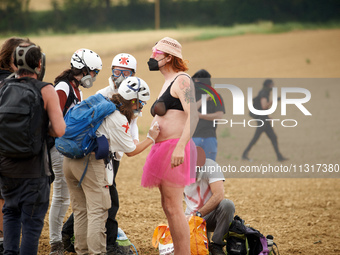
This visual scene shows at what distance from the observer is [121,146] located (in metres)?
4.36

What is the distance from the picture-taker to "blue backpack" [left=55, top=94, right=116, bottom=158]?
423cm

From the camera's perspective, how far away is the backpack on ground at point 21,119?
3.54 m

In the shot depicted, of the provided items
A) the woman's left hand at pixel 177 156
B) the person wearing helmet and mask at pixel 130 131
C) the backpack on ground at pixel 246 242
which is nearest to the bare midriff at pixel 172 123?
the woman's left hand at pixel 177 156

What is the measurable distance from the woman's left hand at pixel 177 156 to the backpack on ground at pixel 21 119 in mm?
1196

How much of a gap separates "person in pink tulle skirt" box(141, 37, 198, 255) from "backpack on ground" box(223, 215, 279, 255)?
71 centimetres

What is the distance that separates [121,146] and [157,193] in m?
4.58

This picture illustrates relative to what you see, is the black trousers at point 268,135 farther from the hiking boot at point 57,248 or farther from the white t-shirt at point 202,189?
the hiking boot at point 57,248

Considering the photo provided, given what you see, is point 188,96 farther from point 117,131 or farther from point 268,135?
point 268,135

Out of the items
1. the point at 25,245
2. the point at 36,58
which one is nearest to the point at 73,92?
the point at 36,58

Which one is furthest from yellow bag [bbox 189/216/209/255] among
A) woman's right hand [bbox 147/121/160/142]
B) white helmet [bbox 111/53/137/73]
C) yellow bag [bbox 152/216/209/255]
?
white helmet [bbox 111/53/137/73]

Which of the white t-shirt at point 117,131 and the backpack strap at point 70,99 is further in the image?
the backpack strap at point 70,99

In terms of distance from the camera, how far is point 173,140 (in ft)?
14.9

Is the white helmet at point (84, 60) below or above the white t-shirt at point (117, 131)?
above

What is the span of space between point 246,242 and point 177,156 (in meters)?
1.31
